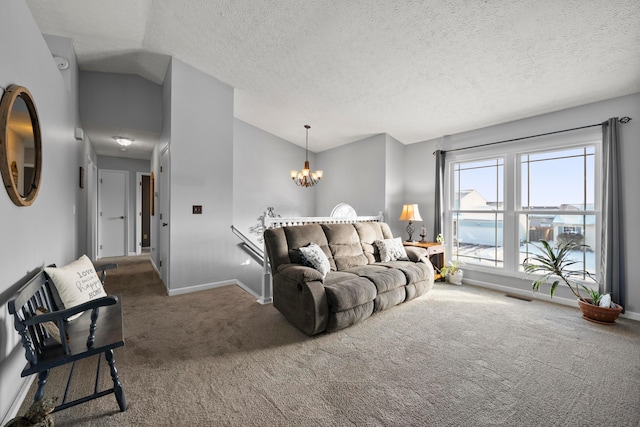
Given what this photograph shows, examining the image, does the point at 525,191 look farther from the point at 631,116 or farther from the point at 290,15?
the point at 290,15

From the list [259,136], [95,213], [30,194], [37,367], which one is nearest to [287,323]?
[37,367]

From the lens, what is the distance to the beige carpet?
155 centimetres

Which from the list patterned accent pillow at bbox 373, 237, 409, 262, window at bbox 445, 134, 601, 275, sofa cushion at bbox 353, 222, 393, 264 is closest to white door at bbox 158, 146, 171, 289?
sofa cushion at bbox 353, 222, 393, 264

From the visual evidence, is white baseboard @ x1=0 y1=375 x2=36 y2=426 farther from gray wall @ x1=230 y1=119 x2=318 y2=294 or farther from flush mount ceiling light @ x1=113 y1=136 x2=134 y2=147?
flush mount ceiling light @ x1=113 y1=136 x2=134 y2=147

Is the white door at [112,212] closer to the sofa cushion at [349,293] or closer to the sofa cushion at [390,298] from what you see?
the sofa cushion at [349,293]

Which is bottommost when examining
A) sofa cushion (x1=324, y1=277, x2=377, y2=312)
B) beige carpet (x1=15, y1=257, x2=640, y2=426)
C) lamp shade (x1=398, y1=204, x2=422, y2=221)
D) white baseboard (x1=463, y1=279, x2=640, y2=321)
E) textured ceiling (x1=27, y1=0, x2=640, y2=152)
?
beige carpet (x1=15, y1=257, x2=640, y2=426)

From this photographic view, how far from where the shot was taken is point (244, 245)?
4.34 metres

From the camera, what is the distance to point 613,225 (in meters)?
2.99

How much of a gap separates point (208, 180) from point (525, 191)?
451 cm

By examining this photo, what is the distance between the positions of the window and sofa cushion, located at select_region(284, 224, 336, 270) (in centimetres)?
240

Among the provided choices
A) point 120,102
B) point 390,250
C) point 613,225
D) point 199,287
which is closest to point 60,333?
point 199,287

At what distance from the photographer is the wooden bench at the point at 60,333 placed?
51.2 inches

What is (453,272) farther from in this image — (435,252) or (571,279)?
(571,279)

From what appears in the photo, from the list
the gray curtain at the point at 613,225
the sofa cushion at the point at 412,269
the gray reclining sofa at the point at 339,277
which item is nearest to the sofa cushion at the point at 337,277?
the gray reclining sofa at the point at 339,277
